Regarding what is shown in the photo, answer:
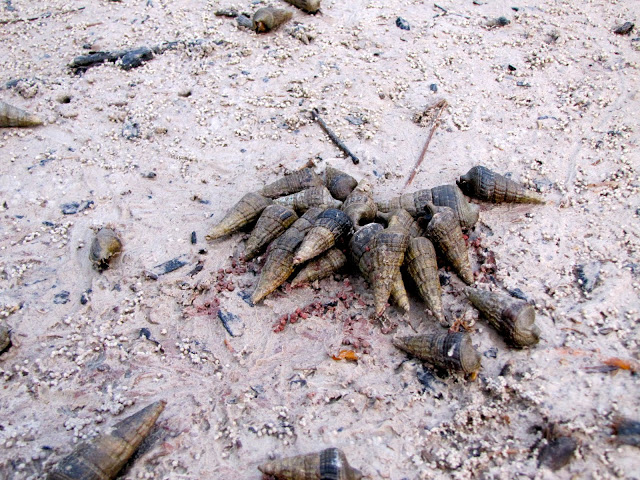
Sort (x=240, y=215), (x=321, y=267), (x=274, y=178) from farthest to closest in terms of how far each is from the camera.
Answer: (x=274, y=178) → (x=240, y=215) → (x=321, y=267)

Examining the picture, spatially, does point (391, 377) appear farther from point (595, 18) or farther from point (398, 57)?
point (595, 18)

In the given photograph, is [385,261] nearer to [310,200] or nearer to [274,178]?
[310,200]

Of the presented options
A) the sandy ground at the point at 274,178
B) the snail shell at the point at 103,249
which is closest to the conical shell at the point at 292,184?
the sandy ground at the point at 274,178

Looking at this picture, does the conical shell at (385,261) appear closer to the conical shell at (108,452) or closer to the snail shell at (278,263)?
the snail shell at (278,263)

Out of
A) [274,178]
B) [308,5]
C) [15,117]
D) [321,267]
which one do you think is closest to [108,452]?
[321,267]

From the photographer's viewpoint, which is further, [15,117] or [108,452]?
[15,117]
